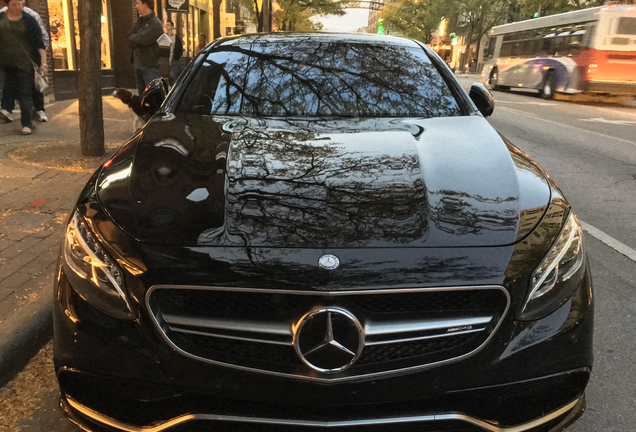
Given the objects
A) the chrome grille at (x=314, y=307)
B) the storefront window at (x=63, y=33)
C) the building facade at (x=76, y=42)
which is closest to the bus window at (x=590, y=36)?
the building facade at (x=76, y=42)

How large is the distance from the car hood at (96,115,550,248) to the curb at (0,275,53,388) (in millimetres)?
1092

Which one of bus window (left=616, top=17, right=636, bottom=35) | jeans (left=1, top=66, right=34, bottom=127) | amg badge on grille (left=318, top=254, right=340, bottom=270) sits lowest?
jeans (left=1, top=66, right=34, bottom=127)

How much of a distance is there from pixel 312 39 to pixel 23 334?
2.33 metres

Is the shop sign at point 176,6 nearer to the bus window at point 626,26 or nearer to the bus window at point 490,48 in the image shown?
the bus window at point 626,26

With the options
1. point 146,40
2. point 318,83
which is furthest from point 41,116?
point 318,83

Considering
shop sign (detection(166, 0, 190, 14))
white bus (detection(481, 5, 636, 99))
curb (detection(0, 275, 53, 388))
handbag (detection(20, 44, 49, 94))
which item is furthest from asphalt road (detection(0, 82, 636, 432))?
handbag (detection(20, 44, 49, 94))

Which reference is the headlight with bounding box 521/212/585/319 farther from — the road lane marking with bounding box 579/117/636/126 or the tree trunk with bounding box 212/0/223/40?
the tree trunk with bounding box 212/0/223/40

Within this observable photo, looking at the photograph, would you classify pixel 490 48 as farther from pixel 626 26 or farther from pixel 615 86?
pixel 615 86

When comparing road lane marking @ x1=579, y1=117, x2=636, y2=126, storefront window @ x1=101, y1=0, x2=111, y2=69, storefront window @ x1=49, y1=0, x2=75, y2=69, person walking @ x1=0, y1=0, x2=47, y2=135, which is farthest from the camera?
storefront window @ x1=101, y1=0, x2=111, y2=69

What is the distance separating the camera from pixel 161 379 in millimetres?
1770

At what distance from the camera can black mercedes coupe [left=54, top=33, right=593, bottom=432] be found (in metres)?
1.74

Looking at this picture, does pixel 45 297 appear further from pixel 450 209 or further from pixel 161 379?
pixel 450 209

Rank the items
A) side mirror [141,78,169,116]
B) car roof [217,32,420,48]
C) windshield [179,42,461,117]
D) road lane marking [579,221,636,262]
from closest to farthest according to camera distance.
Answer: windshield [179,42,461,117] < side mirror [141,78,169,116] < car roof [217,32,420,48] < road lane marking [579,221,636,262]

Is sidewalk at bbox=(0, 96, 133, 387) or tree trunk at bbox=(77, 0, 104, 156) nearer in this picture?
sidewalk at bbox=(0, 96, 133, 387)
